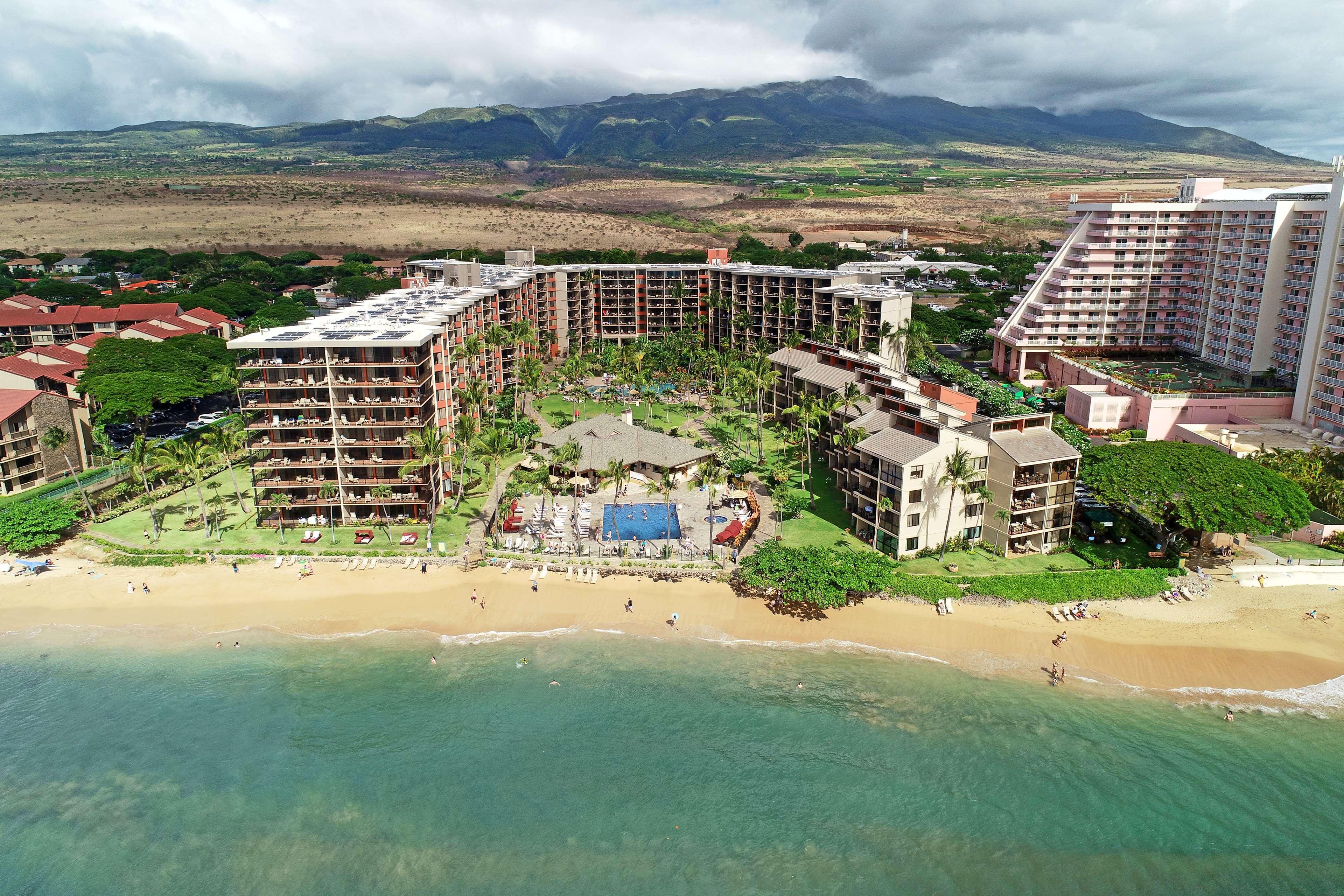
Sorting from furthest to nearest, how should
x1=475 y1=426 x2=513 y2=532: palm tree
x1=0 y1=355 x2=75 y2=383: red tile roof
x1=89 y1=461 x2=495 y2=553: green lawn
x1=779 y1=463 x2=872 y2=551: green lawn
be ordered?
x1=0 y1=355 x2=75 y2=383: red tile roof → x1=475 y1=426 x2=513 y2=532: palm tree → x1=89 y1=461 x2=495 y2=553: green lawn → x1=779 y1=463 x2=872 y2=551: green lawn

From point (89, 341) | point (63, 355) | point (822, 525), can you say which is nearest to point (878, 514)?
point (822, 525)

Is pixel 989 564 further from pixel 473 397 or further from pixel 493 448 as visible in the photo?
pixel 473 397

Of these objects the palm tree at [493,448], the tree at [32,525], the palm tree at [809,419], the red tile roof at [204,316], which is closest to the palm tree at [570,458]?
the palm tree at [493,448]

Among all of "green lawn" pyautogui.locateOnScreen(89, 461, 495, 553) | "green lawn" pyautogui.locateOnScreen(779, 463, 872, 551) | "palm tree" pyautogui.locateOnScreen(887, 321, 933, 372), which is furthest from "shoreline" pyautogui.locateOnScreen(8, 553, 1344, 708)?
"palm tree" pyautogui.locateOnScreen(887, 321, 933, 372)

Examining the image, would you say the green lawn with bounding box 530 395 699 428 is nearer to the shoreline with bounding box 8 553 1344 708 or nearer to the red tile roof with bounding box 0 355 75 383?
the shoreline with bounding box 8 553 1344 708

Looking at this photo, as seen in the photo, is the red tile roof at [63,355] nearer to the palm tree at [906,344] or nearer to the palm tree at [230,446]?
the palm tree at [230,446]

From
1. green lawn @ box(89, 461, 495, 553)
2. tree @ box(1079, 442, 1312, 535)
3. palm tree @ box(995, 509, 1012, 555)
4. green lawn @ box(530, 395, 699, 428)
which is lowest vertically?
green lawn @ box(89, 461, 495, 553)
